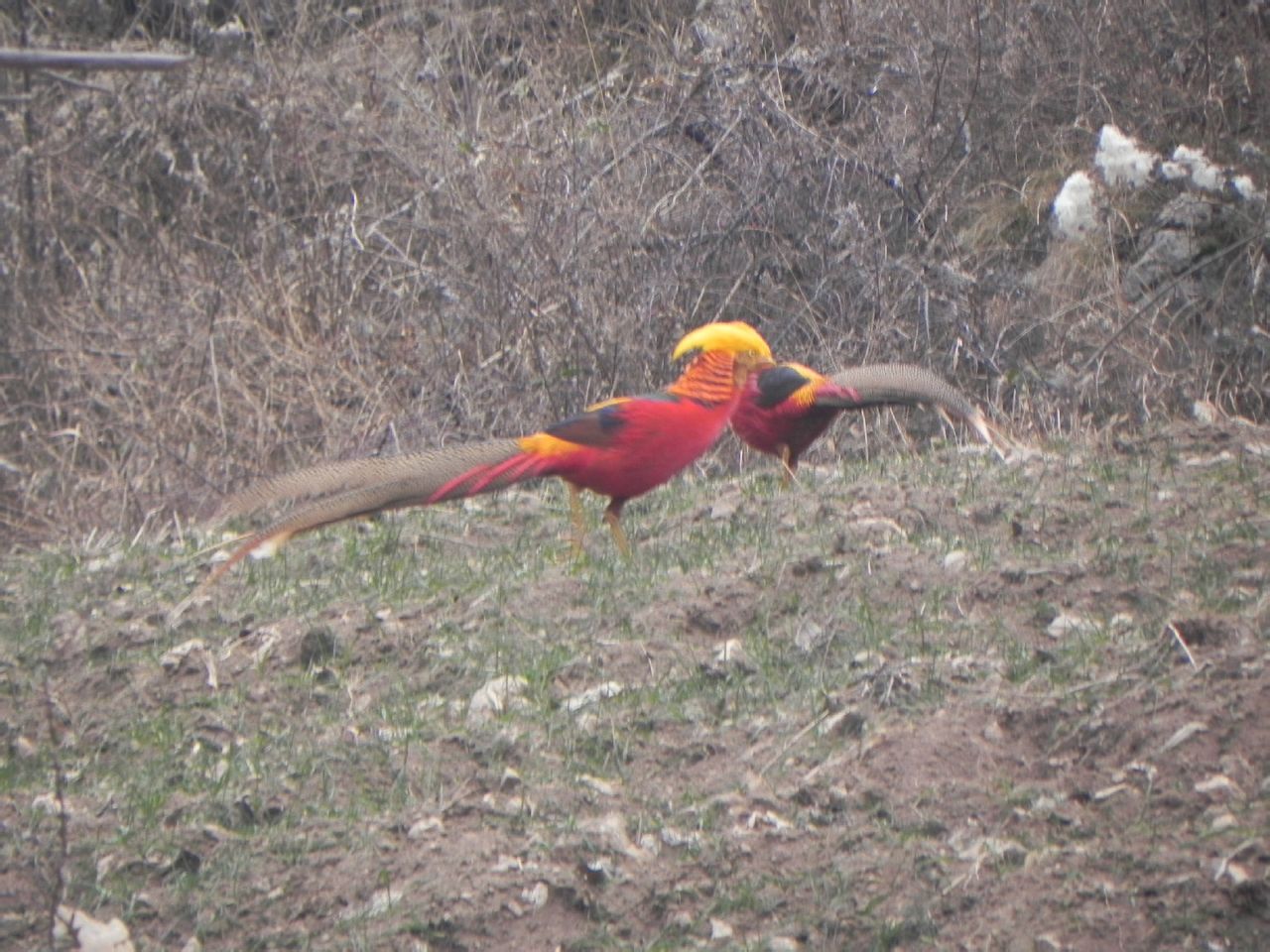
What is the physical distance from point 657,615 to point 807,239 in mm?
5521

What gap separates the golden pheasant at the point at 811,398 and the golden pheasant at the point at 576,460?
79cm

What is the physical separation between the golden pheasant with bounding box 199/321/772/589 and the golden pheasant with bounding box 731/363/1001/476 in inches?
31.3

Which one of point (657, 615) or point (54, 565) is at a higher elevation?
point (657, 615)

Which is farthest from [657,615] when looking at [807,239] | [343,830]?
[807,239]

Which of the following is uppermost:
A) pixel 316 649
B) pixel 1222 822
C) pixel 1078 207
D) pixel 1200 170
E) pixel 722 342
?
pixel 1222 822

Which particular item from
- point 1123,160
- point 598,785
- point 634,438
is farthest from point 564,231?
point 598,785

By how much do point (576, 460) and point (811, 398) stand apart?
150 cm

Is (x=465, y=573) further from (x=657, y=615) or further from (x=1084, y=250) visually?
(x=1084, y=250)

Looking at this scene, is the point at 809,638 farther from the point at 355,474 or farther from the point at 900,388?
the point at 900,388

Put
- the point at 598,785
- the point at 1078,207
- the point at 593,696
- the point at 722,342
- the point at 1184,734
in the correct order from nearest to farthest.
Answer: the point at 1184,734 < the point at 598,785 < the point at 593,696 < the point at 722,342 < the point at 1078,207

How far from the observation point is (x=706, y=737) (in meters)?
4.10

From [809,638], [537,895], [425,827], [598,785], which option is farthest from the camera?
[809,638]

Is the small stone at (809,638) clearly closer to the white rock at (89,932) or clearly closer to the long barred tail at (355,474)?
the long barred tail at (355,474)

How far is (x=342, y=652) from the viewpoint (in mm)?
4855
